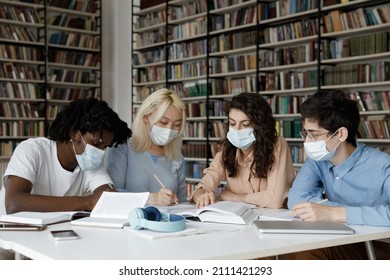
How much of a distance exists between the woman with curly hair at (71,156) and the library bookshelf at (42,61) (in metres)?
4.47

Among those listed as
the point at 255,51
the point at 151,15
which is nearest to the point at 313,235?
the point at 255,51

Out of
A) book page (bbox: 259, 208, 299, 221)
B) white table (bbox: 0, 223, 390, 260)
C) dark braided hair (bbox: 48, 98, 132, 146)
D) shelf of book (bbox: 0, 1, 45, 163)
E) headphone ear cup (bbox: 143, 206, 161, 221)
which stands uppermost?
shelf of book (bbox: 0, 1, 45, 163)

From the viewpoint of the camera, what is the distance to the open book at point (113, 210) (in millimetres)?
1823

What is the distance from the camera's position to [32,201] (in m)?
2.16

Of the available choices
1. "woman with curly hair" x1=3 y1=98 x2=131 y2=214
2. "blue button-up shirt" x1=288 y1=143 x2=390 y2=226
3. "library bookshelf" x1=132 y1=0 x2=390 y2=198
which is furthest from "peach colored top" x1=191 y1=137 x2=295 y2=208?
"library bookshelf" x1=132 y1=0 x2=390 y2=198

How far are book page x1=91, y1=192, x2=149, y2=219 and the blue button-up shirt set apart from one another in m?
0.68

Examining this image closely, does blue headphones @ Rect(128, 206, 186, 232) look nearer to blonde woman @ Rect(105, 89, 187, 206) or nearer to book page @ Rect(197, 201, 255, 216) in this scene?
book page @ Rect(197, 201, 255, 216)

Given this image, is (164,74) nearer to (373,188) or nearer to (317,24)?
(317,24)

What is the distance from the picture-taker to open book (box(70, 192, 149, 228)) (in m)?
1.82

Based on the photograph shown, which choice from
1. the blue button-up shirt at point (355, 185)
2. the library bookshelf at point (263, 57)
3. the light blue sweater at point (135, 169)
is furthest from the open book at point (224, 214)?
the library bookshelf at point (263, 57)

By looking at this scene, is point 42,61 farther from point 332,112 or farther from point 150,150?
point 332,112

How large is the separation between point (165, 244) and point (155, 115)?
1.30 m

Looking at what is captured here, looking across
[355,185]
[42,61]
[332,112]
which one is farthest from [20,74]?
[355,185]

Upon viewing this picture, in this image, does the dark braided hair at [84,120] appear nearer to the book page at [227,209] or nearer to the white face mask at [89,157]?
the white face mask at [89,157]
